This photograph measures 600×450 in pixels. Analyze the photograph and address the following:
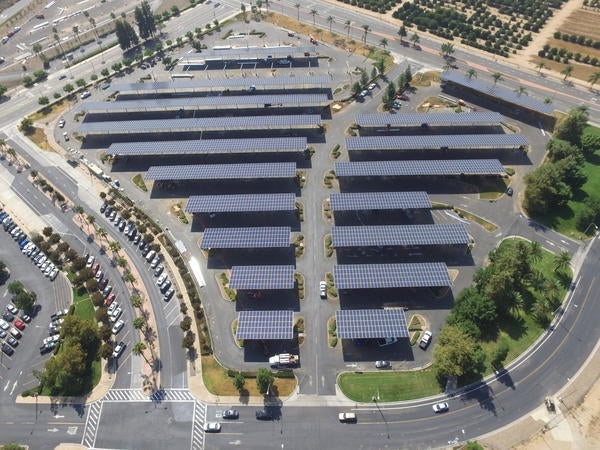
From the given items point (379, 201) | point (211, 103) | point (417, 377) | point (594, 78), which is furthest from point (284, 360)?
point (594, 78)

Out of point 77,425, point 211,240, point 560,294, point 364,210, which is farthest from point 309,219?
point 77,425

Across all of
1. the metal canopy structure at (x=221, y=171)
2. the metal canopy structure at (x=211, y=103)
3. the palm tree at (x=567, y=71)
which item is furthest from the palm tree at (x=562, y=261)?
the palm tree at (x=567, y=71)

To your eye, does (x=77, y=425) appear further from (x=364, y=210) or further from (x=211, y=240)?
(x=364, y=210)

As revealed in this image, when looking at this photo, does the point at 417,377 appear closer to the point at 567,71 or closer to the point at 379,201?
the point at 379,201

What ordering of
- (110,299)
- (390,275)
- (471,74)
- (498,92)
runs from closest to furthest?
(390,275) < (110,299) < (498,92) < (471,74)

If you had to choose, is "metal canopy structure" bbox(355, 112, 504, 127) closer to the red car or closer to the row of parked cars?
the red car

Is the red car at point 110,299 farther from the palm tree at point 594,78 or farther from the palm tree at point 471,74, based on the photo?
the palm tree at point 594,78

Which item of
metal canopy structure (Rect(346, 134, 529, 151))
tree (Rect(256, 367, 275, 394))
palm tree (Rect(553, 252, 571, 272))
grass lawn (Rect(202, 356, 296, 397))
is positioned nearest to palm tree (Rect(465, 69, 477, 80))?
metal canopy structure (Rect(346, 134, 529, 151))
